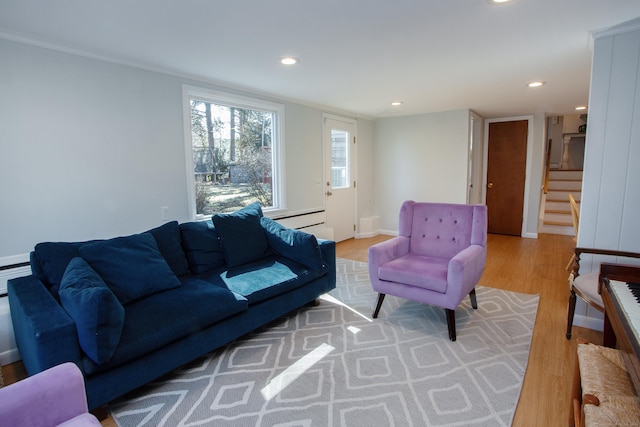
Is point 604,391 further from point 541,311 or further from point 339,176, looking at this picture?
point 339,176

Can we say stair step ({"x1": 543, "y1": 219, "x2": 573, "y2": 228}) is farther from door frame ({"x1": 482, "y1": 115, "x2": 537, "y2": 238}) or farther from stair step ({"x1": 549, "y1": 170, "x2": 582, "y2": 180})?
stair step ({"x1": 549, "y1": 170, "x2": 582, "y2": 180})

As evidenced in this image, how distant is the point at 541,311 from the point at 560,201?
4811 millimetres

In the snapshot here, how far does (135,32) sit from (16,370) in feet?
7.71

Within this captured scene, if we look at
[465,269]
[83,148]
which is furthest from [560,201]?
[83,148]

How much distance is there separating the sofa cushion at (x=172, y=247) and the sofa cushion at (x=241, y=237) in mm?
333

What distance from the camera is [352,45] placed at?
252 centimetres

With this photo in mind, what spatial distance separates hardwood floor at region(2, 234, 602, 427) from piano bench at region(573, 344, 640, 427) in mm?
499

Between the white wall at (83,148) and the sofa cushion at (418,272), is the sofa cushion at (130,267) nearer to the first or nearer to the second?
the white wall at (83,148)

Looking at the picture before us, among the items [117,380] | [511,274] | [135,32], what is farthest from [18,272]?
[511,274]

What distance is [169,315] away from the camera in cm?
204

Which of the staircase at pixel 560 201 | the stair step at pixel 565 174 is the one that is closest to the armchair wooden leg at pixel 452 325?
the staircase at pixel 560 201

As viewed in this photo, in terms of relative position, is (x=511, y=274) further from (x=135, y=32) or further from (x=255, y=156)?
(x=135, y=32)

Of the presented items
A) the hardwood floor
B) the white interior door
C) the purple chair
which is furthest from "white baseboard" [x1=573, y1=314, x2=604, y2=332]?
the white interior door

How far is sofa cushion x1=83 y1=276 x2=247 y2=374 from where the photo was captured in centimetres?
181
